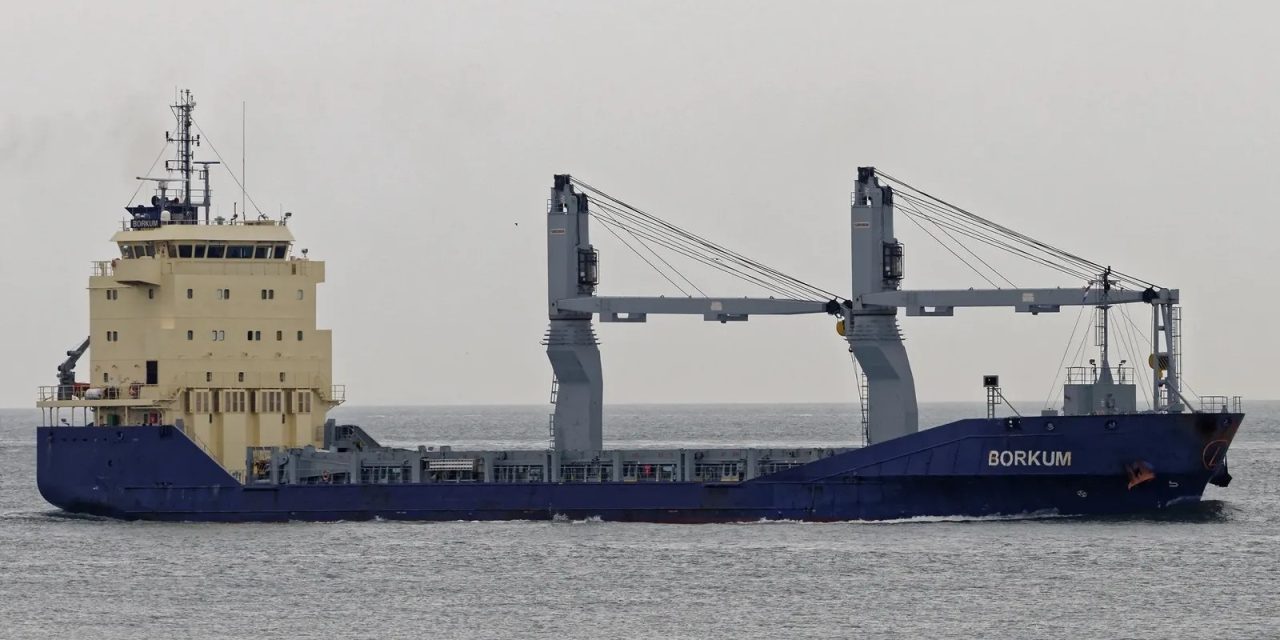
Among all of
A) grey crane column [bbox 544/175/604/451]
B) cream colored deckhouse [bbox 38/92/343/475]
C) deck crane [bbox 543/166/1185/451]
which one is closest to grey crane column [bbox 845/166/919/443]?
deck crane [bbox 543/166/1185/451]

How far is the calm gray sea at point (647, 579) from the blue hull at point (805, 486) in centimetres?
46

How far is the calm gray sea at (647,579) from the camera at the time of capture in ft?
104

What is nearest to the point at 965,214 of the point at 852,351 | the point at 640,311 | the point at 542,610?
the point at 852,351

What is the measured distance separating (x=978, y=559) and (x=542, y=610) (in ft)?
30.3

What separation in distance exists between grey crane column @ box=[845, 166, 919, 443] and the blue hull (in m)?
2.32

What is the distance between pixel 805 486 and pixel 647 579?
312 inches

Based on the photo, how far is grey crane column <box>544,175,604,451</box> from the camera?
46375mm

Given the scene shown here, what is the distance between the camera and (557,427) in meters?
46.3

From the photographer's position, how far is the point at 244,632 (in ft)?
103

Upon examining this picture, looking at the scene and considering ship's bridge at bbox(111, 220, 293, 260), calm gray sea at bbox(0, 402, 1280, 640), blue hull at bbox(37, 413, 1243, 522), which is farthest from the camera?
ship's bridge at bbox(111, 220, 293, 260)

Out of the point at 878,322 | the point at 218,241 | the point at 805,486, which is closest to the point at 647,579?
the point at 805,486

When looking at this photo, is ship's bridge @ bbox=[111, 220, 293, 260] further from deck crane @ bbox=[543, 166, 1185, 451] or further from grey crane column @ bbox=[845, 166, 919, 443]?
grey crane column @ bbox=[845, 166, 919, 443]

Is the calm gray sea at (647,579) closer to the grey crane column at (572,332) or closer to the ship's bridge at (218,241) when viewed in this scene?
the grey crane column at (572,332)

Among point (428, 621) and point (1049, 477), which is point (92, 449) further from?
point (1049, 477)
